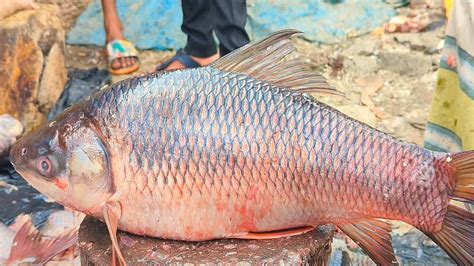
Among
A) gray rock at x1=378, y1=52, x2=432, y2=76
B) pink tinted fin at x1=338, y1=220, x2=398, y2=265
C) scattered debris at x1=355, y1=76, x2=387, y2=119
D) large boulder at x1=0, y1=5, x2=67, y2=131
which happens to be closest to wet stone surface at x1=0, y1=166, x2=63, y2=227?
large boulder at x1=0, y1=5, x2=67, y2=131

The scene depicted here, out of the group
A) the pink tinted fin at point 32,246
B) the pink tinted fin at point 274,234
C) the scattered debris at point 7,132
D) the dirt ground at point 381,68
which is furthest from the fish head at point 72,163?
the dirt ground at point 381,68

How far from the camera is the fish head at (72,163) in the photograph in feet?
6.28

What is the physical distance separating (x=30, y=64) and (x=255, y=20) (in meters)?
2.13

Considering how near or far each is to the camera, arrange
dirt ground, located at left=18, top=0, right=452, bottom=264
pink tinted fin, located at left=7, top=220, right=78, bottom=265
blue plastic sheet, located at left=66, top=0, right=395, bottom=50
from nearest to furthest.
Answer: pink tinted fin, located at left=7, top=220, right=78, bottom=265, dirt ground, located at left=18, top=0, right=452, bottom=264, blue plastic sheet, located at left=66, top=0, right=395, bottom=50

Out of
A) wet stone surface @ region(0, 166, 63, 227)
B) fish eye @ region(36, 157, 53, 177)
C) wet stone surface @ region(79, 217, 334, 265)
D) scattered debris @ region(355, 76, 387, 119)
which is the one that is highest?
scattered debris @ region(355, 76, 387, 119)

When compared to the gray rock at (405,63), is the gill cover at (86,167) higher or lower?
lower

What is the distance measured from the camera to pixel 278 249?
1988 mm

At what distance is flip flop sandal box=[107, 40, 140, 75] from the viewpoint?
216 inches

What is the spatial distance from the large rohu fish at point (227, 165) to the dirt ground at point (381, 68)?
2.80 m

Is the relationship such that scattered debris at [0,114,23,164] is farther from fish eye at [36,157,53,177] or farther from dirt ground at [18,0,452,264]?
fish eye at [36,157,53,177]

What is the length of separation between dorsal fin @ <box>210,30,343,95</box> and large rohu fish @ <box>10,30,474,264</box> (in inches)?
2.4

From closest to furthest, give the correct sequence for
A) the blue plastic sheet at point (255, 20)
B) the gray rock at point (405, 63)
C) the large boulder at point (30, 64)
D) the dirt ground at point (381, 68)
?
the large boulder at point (30, 64)
the dirt ground at point (381, 68)
the gray rock at point (405, 63)
the blue plastic sheet at point (255, 20)

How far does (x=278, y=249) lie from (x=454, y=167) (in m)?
0.51

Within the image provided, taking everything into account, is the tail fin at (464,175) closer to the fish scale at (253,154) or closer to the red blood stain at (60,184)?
the fish scale at (253,154)
